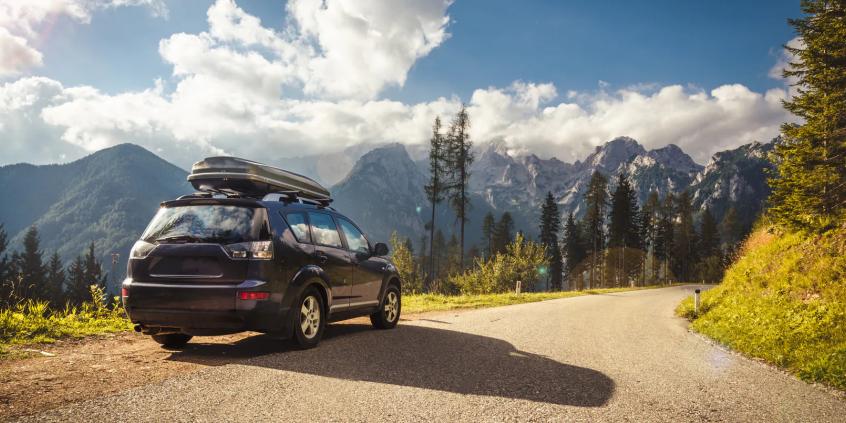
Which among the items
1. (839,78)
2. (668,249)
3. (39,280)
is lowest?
(39,280)

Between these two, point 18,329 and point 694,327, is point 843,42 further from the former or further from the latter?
point 18,329

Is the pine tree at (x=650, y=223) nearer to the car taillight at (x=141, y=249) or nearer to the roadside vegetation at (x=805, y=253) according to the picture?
the roadside vegetation at (x=805, y=253)

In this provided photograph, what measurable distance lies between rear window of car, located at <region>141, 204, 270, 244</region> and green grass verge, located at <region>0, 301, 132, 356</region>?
2.16 m

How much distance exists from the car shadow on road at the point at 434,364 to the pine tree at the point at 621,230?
61.6m

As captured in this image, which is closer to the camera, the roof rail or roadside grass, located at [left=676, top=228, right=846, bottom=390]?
the roof rail

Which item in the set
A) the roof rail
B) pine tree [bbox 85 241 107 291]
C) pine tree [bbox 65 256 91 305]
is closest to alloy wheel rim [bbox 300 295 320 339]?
the roof rail

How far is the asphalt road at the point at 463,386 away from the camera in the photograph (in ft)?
12.3

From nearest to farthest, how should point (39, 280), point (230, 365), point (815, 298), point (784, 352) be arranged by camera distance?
point (230, 365) < point (784, 352) < point (815, 298) < point (39, 280)

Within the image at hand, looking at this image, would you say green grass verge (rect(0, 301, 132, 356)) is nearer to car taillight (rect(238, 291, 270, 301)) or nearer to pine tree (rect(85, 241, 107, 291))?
car taillight (rect(238, 291, 270, 301))

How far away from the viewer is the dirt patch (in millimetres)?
3888

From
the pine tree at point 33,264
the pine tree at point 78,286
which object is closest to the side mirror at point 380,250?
the pine tree at point 33,264

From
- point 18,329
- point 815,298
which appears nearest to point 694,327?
point 815,298

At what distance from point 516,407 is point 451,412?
2.02 feet

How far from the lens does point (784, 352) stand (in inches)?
280
